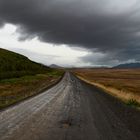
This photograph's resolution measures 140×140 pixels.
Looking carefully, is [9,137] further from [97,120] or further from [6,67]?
[6,67]

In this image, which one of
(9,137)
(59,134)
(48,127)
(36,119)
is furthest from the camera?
(36,119)

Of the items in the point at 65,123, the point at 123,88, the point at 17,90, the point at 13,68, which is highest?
the point at 13,68

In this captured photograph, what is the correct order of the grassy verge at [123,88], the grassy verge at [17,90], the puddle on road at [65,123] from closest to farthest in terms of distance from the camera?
the puddle on road at [65,123], the grassy verge at [17,90], the grassy verge at [123,88]

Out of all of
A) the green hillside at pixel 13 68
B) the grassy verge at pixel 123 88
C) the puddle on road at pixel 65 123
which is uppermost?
the green hillside at pixel 13 68

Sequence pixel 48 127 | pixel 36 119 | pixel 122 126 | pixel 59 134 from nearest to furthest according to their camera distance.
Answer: pixel 59 134
pixel 48 127
pixel 122 126
pixel 36 119

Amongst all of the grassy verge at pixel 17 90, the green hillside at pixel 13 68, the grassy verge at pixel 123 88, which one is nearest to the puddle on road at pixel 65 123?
the grassy verge at pixel 17 90

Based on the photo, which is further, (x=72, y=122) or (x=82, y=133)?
(x=72, y=122)

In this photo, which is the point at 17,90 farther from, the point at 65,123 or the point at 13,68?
the point at 13,68

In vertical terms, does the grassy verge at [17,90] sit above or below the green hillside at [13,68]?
below

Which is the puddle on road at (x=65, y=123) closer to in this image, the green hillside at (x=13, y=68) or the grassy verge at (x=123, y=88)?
the grassy verge at (x=123, y=88)

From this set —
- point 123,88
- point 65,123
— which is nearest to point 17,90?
point 65,123

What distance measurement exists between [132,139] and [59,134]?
262 cm

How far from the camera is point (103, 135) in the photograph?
9625 mm

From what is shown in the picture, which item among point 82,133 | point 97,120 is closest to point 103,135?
point 82,133
